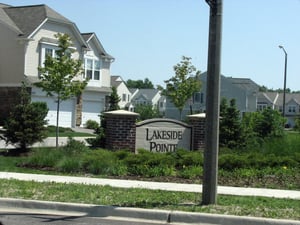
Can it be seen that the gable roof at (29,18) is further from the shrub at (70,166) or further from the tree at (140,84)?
the tree at (140,84)

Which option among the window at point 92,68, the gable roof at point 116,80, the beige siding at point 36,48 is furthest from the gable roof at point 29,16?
the gable roof at point 116,80

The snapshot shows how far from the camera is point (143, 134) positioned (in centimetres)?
1733

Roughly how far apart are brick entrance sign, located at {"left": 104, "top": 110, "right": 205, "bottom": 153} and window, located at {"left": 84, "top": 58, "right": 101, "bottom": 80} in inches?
1043

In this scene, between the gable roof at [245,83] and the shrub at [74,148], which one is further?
the gable roof at [245,83]

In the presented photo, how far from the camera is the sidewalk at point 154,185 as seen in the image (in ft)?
36.3

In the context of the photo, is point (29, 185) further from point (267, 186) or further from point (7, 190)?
point (267, 186)

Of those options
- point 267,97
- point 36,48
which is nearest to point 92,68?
point 36,48

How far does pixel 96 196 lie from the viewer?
9.93 meters

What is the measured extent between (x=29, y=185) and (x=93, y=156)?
3455 millimetres

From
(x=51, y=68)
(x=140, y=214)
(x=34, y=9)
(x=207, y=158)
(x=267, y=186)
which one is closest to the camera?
(x=140, y=214)

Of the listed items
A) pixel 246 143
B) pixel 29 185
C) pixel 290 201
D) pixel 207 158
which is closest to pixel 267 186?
pixel 290 201

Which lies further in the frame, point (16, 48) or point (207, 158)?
point (16, 48)

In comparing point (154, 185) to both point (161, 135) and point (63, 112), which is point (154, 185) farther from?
point (63, 112)

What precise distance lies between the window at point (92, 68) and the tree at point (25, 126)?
25127mm
